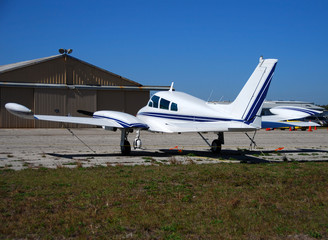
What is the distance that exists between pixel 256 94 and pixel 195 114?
275 cm

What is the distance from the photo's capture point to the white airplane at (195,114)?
15062 mm

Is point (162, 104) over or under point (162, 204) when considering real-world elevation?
over

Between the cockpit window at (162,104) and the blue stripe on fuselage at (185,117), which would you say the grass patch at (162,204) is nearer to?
the blue stripe on fuselage at (185,117)

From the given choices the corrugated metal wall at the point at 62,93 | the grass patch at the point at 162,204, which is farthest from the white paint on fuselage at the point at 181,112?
the corrugated metal wall at the point at 62,93

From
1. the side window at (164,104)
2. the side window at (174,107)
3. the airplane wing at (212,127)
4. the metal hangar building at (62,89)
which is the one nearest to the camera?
the airplane wing at (212,127)

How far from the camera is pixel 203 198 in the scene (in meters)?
8.67

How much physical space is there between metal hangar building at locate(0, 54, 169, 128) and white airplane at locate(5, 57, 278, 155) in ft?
66.2

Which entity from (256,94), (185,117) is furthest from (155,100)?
(256,94)

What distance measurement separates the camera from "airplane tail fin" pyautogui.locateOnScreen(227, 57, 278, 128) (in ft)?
49.3

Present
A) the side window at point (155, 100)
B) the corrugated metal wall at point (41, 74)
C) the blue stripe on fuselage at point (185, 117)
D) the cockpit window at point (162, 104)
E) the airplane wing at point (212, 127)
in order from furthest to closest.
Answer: the corrugated metal wall at point (41, 74) → the side window at point (155, 100) → the cockpit window at point (162, 104) → the blue stripe on fuselage at point (185, 117) → the airplane wing at point (212, 127)

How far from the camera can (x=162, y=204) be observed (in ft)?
26.7

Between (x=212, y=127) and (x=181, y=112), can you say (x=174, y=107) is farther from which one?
(x=212, y=127)

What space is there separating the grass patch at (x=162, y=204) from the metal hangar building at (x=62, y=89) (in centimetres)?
2688

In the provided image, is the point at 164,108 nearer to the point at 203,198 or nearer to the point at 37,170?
the point at 37,170
